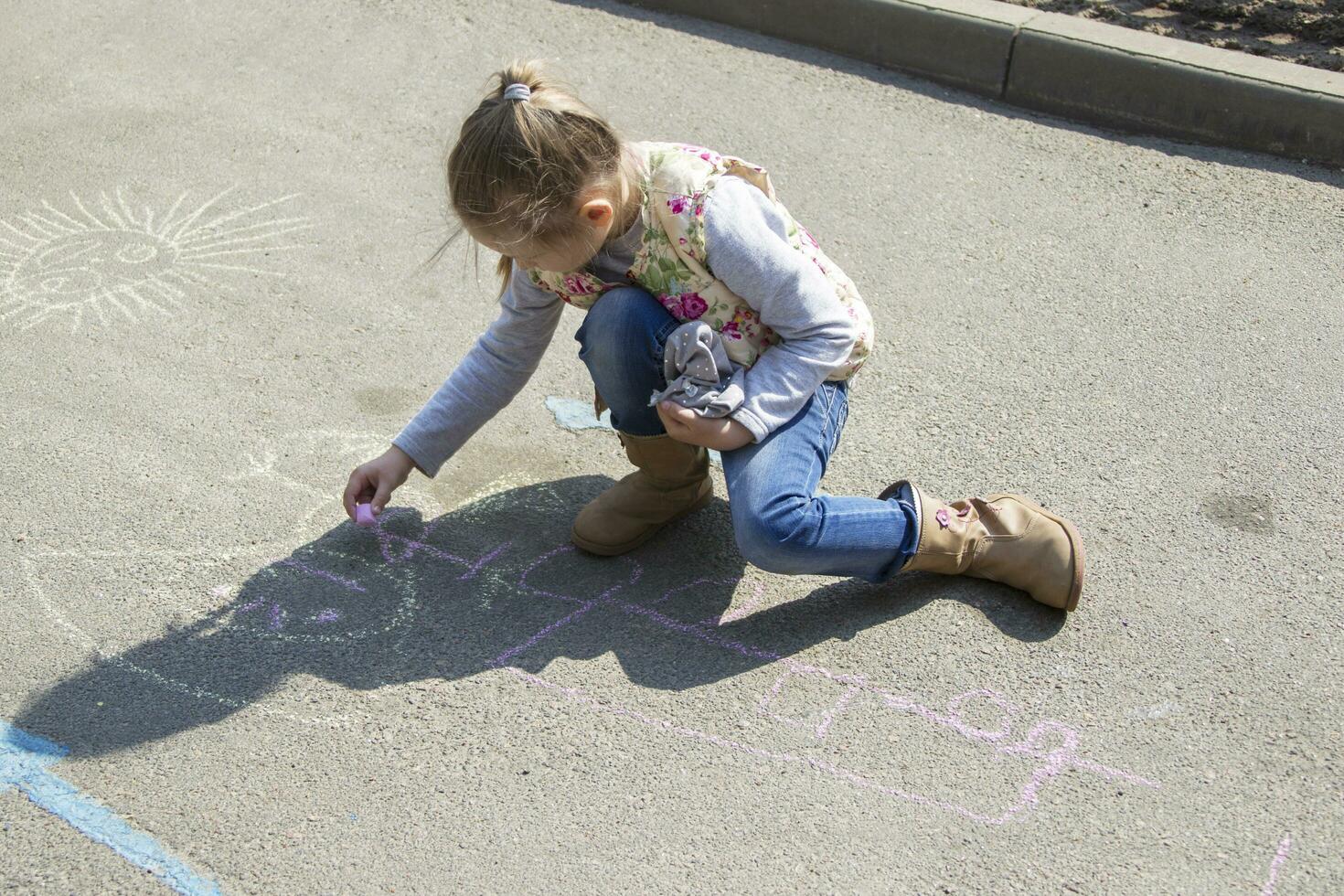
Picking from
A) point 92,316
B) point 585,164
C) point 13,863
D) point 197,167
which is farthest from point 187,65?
point 13,863

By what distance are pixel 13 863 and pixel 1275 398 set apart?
8.32 feet

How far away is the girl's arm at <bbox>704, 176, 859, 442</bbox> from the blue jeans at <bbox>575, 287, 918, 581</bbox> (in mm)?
56

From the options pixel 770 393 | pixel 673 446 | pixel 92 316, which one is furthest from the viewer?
pixel 92 316

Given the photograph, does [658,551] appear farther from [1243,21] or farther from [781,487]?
[1243,21]

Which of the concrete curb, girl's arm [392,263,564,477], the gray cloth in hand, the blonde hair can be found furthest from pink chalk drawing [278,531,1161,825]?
the concrete curb

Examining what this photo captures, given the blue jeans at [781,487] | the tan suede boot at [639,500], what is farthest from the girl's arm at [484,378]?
the tan suede boot at [639,500]

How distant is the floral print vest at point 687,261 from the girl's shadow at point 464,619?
426mm

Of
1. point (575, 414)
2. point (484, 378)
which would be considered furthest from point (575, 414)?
point (484, 378)

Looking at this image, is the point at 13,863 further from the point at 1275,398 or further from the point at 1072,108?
the point at 1072,108

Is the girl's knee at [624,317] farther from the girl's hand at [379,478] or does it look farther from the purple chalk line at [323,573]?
the purple chalk line at [323,573]

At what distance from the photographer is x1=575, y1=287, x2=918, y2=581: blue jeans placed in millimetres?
2166

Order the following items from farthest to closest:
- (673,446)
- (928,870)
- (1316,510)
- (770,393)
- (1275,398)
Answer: (1275,398)
(1316,510)
(673,446)
(770,393)
(928,870)

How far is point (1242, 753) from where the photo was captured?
6.58 ft

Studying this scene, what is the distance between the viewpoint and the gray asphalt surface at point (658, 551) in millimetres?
1908
